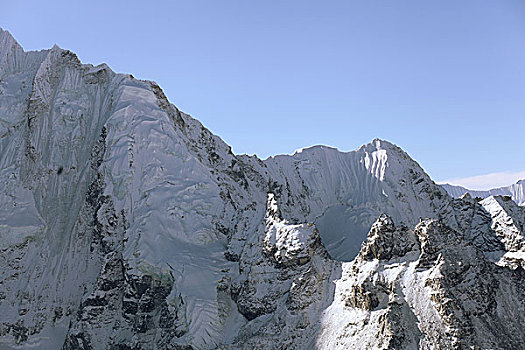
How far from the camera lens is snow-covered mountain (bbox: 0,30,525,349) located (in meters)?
99.9

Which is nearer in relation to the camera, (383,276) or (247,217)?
(383,276)

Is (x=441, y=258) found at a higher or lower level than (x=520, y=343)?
higher

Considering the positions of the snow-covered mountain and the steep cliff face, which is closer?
the steep cliff face

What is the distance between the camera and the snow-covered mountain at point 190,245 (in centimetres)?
9994

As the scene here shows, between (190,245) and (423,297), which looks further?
(190,245)

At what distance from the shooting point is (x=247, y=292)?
11394 cm

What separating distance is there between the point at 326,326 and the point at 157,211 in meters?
45.5

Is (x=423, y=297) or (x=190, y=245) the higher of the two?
(x=190, y=245)

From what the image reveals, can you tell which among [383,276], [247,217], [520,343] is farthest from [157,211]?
[520,343]

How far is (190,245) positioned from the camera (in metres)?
125

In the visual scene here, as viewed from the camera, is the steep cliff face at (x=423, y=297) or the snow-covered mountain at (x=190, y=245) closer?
the steep cliff face at (x=423, y=297)

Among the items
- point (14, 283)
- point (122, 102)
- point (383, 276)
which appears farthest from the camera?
point (122, 102)

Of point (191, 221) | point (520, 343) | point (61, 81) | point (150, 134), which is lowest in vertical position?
point (520, 343)

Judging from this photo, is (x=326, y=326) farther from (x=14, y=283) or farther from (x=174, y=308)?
(x=14, y=283)
